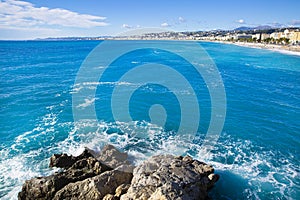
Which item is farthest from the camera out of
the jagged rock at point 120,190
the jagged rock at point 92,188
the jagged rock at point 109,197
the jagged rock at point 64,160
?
the jagged rock at point 64,160

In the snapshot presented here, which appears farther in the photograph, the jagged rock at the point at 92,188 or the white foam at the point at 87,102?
the white foam at the point at 87,102

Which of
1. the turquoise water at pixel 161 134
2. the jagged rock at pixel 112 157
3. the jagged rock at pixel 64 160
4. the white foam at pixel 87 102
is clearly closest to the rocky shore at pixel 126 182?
the jagged rock at pixel 112 157

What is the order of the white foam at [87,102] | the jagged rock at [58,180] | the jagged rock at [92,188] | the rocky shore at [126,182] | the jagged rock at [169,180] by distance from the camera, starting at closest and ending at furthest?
the jagged rock at [169,180] < the rocky shore at [126,182] < the jagged rock at [92,188] < the jagged rock at [58,180] < the white foam at [87,102]

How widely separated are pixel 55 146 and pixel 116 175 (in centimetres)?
894

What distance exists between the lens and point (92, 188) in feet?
39.1

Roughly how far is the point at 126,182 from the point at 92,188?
1.86 meters

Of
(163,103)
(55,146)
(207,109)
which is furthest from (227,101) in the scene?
(55,146)

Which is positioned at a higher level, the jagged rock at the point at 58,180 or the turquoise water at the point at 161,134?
the jagged rock at the point at 58,180

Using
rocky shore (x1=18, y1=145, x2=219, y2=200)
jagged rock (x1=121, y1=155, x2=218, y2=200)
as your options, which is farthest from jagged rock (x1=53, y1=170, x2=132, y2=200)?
jagged rock (x1=121, y1=155, x2=218, y2=200)

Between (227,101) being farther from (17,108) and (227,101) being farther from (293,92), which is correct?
(17,108)

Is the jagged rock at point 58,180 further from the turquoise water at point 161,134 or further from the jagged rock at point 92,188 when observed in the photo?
the turquoise water at point 161,134

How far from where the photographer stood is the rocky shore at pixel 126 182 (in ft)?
34.4

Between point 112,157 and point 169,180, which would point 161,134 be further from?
point 169,180

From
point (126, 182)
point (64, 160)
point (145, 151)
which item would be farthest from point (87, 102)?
point (126, 182)
